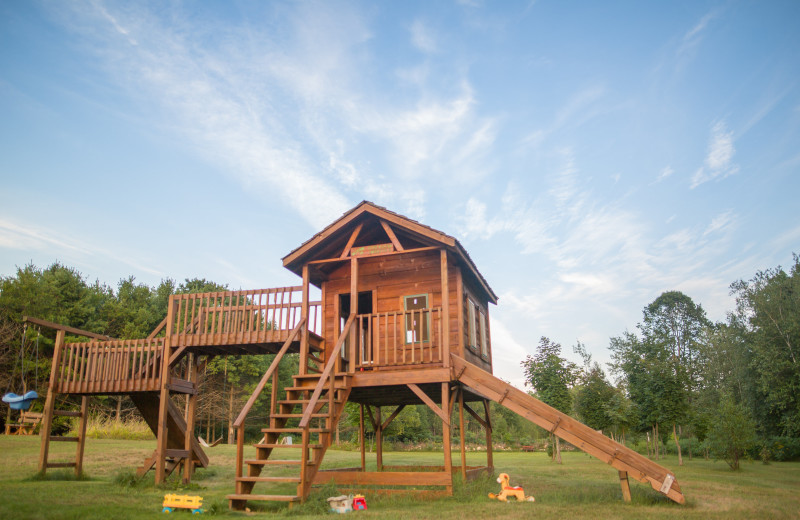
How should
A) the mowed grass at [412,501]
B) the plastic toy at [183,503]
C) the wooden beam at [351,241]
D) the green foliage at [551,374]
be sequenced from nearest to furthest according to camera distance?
the mowed grass at [412,501] → the plastic toy at [183,503] → the wooden beam at [351,241] → the green foliage at [551,374]

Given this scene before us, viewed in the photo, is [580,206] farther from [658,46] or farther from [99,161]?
[99,161]

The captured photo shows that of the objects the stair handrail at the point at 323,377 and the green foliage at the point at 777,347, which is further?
→ the green foliage at the point at 777,347

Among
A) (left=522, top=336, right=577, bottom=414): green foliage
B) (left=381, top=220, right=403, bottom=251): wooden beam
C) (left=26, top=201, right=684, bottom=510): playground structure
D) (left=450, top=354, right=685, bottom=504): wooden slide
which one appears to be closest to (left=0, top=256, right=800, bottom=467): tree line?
(left=522, top=336, right=577, bottom=414): green foliage

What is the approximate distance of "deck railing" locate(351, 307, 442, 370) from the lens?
1201cm

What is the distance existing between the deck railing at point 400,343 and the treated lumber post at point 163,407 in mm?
4886

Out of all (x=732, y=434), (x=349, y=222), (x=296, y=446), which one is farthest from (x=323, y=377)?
(x=732, y=434)

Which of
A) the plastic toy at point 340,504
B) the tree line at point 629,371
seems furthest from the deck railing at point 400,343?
the tree line at point 629,371

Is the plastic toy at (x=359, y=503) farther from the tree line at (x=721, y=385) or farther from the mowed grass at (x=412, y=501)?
the tree line at (x=721, y=385)

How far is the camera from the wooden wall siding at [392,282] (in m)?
13.5

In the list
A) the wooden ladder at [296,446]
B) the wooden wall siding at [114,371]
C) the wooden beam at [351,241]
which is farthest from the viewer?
the wooden wall siding at [114,371]

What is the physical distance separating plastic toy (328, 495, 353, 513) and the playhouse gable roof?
19.1 ft

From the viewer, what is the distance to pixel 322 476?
12.4 metres

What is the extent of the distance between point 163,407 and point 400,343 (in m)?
6.13

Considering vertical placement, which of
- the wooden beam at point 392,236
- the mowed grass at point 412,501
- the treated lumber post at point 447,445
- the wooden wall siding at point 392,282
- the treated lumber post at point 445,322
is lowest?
the mowed grass at point 412,501
